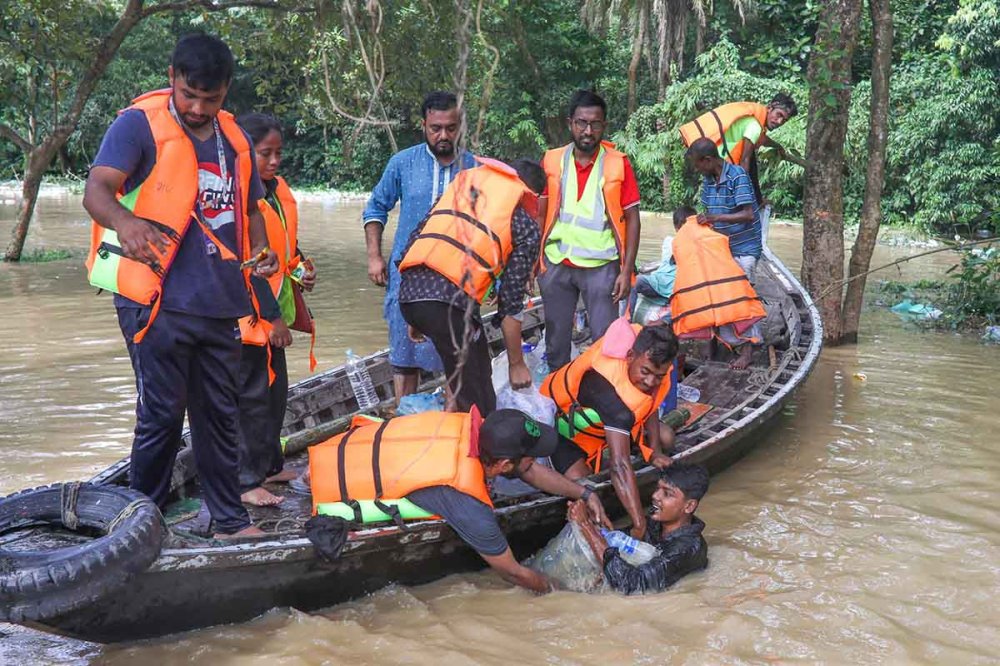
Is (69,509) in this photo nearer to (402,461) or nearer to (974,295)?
(402,461)

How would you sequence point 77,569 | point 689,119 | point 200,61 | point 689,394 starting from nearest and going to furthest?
1. point 77,569
2. point 200,61
3. point 689,394
4. point 689,119

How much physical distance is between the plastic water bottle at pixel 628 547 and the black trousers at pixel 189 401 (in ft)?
4.98

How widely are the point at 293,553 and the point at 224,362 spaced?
741 millimetres

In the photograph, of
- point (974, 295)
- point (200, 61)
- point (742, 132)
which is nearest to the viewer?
point (200, 61)

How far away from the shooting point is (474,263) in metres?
4.04

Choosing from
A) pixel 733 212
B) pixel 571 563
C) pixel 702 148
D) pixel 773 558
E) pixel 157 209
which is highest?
pixel 702 148

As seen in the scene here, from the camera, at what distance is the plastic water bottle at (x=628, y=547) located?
161 inches

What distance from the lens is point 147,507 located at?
319cm

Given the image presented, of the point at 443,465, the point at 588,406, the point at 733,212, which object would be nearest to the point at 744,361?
the point at 733,212

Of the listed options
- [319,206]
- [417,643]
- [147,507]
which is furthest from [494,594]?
[319,206]

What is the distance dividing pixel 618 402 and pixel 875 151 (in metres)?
5.62

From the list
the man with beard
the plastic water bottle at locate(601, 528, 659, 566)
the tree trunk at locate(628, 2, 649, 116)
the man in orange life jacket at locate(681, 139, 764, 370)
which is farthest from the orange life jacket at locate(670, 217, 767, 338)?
the tree trunk at locate(628, 2, 649, 116)

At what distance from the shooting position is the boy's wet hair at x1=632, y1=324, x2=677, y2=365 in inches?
162

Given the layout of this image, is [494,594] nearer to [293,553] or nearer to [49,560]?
[293,553]
